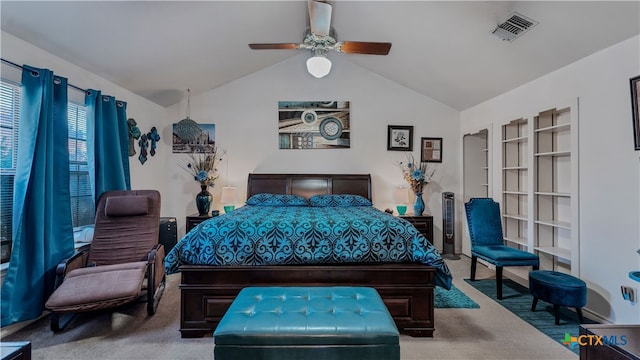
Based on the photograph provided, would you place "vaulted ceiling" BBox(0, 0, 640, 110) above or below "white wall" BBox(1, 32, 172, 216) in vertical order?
above

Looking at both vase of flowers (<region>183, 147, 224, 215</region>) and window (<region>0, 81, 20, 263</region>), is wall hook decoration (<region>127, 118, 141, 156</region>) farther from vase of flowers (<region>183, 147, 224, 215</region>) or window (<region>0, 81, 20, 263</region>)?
window (<region>0, 81, 20, 263</region>)

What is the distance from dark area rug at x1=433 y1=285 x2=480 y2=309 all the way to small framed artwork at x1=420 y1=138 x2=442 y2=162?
7.96 ft

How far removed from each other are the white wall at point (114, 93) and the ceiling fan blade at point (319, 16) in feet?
8.41

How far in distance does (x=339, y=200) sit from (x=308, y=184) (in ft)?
2.41

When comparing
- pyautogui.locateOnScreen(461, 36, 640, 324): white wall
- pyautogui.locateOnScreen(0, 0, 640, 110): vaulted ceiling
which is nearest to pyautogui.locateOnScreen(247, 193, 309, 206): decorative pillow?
pyautogui.locateOnScreen(0, 0, 640, 110): vaulted ceiling

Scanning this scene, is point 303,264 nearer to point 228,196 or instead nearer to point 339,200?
point 339,200

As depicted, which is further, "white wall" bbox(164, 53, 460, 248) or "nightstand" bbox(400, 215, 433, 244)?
"white wall" bbox(164, 53, 460, 248)

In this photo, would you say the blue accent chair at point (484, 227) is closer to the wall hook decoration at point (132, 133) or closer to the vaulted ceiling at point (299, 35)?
the vaulted ceiling at point (299, 35)

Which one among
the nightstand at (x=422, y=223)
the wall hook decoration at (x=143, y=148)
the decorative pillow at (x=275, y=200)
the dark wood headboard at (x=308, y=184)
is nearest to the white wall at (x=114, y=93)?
the wall hook decoration at (x=143, y=148)

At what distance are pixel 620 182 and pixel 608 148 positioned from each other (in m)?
0.32

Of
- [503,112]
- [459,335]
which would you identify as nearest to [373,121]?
[503,112]

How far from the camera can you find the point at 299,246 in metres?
2.53

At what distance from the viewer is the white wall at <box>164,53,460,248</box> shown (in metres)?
5.07

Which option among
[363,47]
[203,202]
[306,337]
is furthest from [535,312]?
[203,202]
